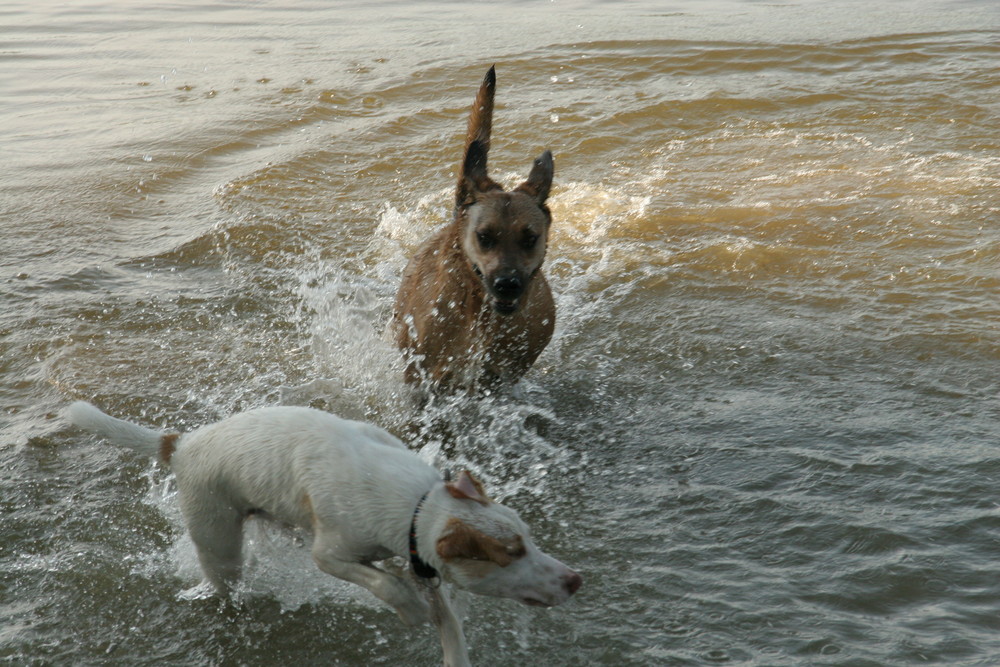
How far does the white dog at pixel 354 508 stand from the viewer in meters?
3.40

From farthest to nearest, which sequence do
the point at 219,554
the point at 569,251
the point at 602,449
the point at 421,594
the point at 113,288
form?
the point at 569,251 → the point at 113,288 → the point at 602,449 → the point at 219,554 → the point at 421,594

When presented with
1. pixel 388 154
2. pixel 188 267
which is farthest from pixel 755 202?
pixel 188 267

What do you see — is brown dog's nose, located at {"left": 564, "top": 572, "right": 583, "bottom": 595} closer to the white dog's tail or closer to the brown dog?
the white dog's tail

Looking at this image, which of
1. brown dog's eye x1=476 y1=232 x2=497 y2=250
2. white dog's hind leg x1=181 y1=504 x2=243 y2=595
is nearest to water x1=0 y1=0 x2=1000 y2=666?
white dog's hind leg x1=181 y1=504 x2=243 y2=595

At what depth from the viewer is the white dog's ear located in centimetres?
344

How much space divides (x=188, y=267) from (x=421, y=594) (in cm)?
488

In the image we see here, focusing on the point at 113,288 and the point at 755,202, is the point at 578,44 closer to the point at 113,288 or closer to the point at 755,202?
the point at 755,202

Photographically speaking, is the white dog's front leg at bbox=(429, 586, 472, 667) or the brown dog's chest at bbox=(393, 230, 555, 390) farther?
the brown dog's chest at bbox=(393, 230, 555, 390)

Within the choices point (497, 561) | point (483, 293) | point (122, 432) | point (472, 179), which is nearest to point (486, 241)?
point (483, 293)

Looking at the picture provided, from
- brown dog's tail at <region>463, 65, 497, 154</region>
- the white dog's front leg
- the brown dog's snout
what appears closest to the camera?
the white dog's front leg

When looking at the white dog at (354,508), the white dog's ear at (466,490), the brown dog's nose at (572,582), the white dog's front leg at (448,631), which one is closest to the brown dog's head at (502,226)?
the white dog at (354,508)

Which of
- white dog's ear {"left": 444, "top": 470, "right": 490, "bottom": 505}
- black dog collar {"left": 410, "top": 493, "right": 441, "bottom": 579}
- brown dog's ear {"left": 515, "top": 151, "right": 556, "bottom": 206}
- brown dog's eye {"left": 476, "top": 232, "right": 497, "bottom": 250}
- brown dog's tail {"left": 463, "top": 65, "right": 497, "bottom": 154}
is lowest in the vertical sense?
black dog collar {"left": 410, "top": 493, "right": 441, "bottom": 579}

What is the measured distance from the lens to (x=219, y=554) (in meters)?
3.94

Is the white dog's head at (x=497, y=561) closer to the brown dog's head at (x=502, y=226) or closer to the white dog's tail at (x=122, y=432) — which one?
the white dog's tail at (x=122, y=432)
